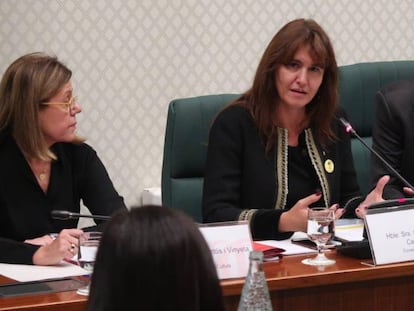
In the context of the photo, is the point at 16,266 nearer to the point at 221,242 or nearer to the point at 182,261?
the point at 221,242

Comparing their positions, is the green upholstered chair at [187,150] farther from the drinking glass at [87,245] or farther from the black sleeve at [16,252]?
the drinking glass at [87,245]

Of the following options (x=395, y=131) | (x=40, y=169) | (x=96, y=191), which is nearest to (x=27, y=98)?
(x=40, y=169)

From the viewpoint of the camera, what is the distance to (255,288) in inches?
65.3

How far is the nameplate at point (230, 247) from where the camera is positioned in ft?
7.20

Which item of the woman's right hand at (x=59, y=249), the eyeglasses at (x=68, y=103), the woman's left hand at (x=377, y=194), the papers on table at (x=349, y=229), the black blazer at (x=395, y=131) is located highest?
the eyeglasses at (x=68, y=103)

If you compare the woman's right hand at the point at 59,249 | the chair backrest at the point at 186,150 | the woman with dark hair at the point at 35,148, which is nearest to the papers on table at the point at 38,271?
the woman's right hand at the point at 59,249

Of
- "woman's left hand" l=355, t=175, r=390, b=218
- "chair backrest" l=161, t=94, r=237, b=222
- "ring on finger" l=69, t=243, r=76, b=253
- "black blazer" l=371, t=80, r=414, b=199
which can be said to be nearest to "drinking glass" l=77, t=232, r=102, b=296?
"ring on finger" l=69, t=243, r=76, b=253

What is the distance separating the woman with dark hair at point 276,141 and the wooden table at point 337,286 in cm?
54

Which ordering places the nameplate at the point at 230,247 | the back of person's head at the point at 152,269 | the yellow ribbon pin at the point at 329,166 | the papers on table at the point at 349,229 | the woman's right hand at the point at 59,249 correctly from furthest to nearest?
the yellow ribbon pin at the point at 329,166, the papers on table at the point at 349,229, the woman's right hand at the point at 59,249, the nameplate at the point at 230,247, the back of person's head at the point at 152,269

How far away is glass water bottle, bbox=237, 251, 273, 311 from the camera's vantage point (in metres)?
1.66

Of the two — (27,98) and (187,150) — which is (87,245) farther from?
(187,150)

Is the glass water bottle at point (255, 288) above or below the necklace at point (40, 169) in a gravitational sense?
below

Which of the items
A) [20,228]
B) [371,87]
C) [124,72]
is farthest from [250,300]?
[124,72]

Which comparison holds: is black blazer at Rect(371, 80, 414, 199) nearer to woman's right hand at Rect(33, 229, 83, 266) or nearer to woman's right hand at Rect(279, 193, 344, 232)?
woman's right hand at Rect(279, 193, 344, 232)
